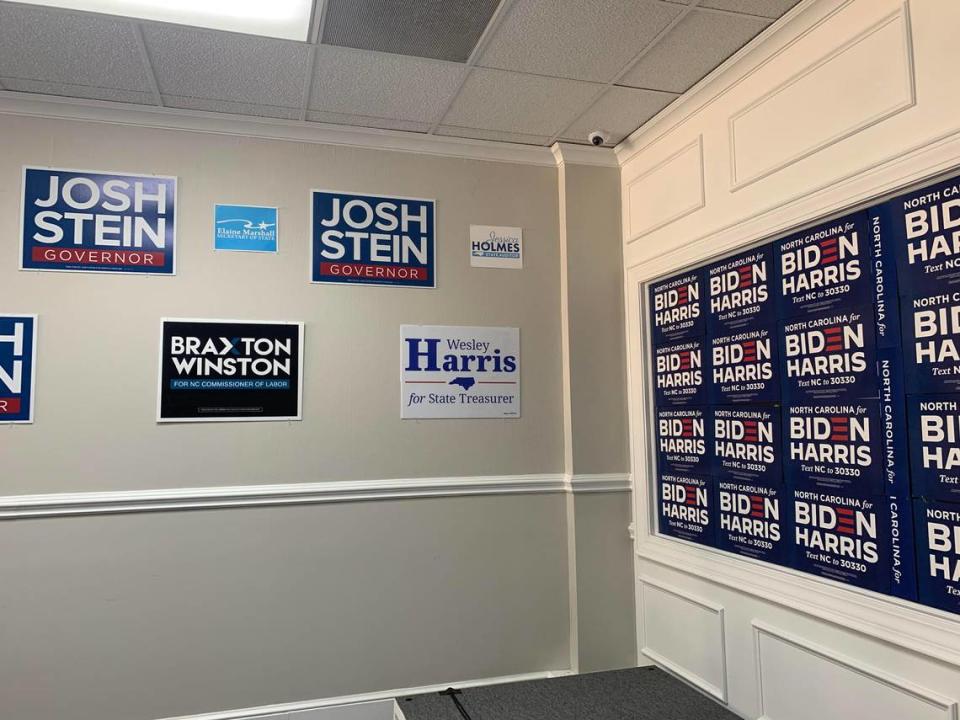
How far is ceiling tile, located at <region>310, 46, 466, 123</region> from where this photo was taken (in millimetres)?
2770

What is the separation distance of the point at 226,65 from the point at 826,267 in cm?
248

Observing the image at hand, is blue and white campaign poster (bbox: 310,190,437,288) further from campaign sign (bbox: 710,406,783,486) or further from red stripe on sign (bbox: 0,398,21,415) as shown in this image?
campaign sign (bbox: 710,406,783,486)

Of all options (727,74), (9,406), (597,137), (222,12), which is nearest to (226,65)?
(222,12)

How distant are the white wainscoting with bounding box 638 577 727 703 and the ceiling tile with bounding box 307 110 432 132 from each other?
2.60 m

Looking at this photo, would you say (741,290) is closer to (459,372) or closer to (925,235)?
(925,235)

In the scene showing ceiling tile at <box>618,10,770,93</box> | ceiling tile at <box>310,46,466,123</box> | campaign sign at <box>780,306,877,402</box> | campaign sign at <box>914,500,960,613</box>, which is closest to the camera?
campaign sign at <box>914,500,960,613</box>

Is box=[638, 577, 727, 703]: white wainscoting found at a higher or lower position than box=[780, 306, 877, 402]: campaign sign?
lower

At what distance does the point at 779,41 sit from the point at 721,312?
1085mm

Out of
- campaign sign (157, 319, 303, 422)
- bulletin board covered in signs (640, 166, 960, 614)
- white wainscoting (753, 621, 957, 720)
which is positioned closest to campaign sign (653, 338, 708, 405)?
bulletin board covered in signs (640, 166, 960, 614)

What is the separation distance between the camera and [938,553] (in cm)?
200

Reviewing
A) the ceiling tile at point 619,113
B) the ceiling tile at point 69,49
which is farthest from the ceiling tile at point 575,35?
the ceiling tile at point 69,49

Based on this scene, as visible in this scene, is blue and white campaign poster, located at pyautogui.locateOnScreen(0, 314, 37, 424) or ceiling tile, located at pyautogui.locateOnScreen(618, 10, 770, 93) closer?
ceiling tile, located at pyautogui.locateOnScreen(618, 10, 770, 93)

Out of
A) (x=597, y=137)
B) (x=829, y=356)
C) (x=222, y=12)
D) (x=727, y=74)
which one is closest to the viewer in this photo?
(x=829, y=356)

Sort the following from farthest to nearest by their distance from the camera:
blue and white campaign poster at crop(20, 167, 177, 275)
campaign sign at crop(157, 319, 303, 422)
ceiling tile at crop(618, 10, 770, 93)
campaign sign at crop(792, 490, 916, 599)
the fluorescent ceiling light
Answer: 1. campaign sign at crop(157, 319, 303, 422)
2. blue and white campaign poster at crop(20, 167, 177, 275)
3. ceiling tile at crop(618, 10, 770, 93)
4. the fluorescent ceiling light
5. campaign sign at crop(792, 490, 916, 599)
